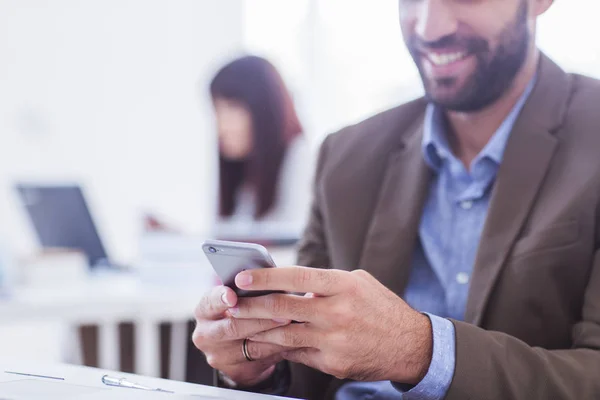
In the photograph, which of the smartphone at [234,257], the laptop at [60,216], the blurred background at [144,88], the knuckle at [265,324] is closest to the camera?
the smartphone at [234,257]

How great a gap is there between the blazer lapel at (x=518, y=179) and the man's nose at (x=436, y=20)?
6.6 inches

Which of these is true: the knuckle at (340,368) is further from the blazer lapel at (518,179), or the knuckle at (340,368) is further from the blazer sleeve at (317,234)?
the blazer sleeve at (317,234)

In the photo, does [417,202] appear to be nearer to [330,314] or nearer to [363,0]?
[330,314]

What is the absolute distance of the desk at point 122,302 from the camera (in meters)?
1.91

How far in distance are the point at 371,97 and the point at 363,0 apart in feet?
1.75

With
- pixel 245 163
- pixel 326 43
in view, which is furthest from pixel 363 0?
pixel 245 163

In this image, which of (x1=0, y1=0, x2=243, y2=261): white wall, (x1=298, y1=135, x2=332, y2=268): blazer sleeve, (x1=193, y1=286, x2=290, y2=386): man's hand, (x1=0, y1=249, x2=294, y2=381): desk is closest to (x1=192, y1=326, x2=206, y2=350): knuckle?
(x1=193, y1=286, x2=290, y2=386): man's hand

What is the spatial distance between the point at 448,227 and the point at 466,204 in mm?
48

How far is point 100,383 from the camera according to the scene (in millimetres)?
762

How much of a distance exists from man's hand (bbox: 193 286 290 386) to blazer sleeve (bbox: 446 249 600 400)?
21cm

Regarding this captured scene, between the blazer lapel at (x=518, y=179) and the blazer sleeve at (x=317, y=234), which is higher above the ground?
the blazer lapel at (x=518, y=179)

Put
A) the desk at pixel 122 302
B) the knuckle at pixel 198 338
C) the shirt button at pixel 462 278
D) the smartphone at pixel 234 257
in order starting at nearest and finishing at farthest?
the smartphone at pixel 234 257, the knuckle at pixel 198 338, the shirt button at pixel 462 278, the desk at pixel 122 302

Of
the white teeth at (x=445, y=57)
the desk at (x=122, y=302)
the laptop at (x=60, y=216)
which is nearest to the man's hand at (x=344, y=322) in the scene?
the white teeth at (x=445, y=57)

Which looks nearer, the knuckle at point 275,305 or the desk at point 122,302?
the knuckle at point 275,305
